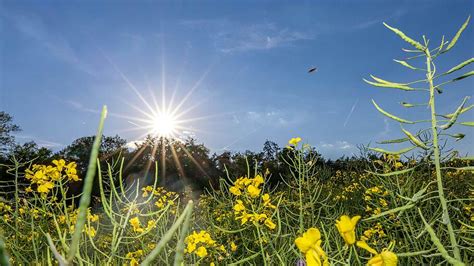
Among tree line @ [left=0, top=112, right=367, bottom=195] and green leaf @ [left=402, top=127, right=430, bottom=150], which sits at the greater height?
tree line @ [left=0, top=112, right=367, bottom=195]

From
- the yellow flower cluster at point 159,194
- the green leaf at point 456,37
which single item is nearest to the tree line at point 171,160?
the yellow flower cluster at point 159,194

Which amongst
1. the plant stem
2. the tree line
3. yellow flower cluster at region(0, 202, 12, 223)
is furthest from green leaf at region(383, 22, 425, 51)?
the tree line

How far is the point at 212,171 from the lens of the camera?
48.6 ft

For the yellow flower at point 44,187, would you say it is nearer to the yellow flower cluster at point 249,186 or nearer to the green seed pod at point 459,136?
the yellow flower cluster at point 249,186

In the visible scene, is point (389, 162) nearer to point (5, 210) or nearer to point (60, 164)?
point (60, 164)

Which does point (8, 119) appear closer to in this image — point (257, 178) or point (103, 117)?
point (257, 178)

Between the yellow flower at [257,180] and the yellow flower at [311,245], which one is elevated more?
the yellow flower at [257,180]

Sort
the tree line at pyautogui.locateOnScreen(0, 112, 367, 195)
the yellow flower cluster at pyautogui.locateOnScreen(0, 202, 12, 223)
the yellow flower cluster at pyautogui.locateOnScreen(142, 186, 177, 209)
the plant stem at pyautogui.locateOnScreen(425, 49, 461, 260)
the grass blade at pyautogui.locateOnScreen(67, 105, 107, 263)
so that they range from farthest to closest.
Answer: the tree line at pyautogui.locateOnScreen(0, 112, 367, 195)
the yellow flower cluster at pyautogui.locateOnScreen(142, 186, 177, 209)
the yellow flower cluster at pyautogui.locateOnScreen(0, 202, 12, 223)
the plant stem at pyautogui.locateOnScreen(425, 49, 461, 260)
the grass blade at pyautogui.locateOnScreen(67, 105, 107, 263)

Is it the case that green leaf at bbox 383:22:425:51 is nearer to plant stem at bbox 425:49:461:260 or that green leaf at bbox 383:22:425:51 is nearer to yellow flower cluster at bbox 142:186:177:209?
plant stem at bbox 425:49:461:260

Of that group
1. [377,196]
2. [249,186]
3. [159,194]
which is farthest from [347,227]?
[159,194]

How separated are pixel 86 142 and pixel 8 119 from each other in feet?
58.9

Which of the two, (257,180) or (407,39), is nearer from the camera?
(407,39)

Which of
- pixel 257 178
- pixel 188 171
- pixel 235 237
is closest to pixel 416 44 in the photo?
pixel 257 178

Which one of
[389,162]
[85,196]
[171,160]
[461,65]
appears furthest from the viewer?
[171,160]
